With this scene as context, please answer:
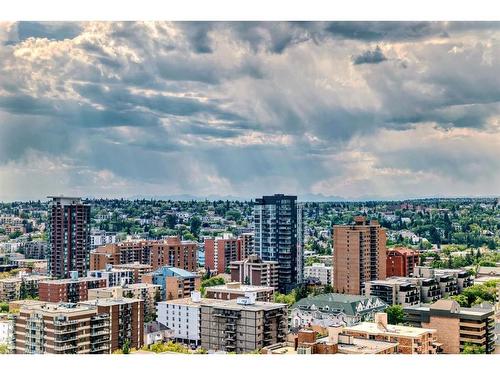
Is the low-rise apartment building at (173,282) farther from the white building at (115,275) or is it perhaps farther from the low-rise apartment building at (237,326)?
the low-rise apartment building at (237,326)

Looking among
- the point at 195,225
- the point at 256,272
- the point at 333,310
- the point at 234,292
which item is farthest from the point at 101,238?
the point at 333,310

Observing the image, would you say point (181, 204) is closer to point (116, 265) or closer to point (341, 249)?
point (116, 265)

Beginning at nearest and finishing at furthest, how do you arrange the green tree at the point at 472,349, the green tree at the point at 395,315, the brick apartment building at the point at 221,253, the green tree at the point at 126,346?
the green tree at the point at 126,346 → the green tree at the point at 472,349 → the green tree at the point at 395,315 → the brick apartment building at the point at 221,253

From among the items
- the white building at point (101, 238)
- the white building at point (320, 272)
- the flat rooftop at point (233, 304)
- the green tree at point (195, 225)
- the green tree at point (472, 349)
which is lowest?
the green tree at point (472, 349)

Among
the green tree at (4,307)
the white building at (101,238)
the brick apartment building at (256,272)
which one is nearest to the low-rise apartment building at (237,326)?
the green tree at (4,307)

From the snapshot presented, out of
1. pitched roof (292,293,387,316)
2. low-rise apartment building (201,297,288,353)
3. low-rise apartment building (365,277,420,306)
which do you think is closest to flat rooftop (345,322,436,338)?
low-rise apartment building (201,297,288,353)

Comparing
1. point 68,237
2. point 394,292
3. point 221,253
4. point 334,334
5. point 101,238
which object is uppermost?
point 68,237

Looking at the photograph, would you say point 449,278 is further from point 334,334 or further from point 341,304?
point 334,334
